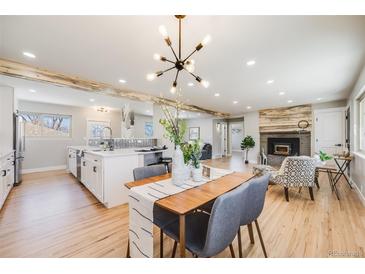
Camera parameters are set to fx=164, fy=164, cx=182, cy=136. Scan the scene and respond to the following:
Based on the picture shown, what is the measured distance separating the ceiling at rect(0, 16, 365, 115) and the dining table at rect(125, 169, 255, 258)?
1697 mm

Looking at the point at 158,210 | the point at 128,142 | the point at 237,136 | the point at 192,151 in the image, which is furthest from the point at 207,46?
the point at 237,136

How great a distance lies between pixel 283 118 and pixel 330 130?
156 cm

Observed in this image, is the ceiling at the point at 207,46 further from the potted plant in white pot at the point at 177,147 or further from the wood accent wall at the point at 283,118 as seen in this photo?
the wood accent wall at the point at 283,118

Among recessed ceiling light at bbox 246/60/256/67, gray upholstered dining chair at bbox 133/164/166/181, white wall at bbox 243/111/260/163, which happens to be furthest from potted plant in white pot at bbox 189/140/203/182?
white wall at bbox 243/111/260/163

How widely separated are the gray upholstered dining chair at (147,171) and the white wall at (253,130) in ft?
21.4

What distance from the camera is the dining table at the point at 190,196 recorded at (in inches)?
43.2

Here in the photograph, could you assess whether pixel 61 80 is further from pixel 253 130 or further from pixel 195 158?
pixel 253 130

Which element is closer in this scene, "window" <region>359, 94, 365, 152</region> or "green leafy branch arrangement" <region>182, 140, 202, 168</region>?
"green leafy branch arrangement" <region>182, 140, 202, 168</region>

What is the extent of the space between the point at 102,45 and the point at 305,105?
23.0ft

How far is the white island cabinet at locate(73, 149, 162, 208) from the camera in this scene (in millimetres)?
2730

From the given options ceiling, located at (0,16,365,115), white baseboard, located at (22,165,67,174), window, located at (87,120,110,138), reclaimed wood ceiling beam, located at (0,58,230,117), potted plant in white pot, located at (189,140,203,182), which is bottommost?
white baseboard, located at (22,165,67,174)

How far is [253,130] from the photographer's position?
303 inches

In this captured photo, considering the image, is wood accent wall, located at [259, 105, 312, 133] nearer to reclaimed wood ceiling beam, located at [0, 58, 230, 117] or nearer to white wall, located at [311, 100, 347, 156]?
white wall, located at [311, 100, 347, 156]
